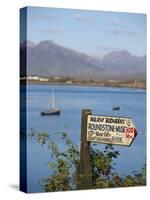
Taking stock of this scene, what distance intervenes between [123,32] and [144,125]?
4.41 ft

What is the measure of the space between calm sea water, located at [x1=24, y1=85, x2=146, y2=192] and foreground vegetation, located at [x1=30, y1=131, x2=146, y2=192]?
0.22 feet

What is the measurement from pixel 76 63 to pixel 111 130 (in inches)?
41.8

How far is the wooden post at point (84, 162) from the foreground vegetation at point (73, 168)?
55 mm

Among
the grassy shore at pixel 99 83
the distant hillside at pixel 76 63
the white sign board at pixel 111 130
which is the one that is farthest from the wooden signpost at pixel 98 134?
the distant hillside at pixel 76 63

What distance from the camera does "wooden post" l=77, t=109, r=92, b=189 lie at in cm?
1063

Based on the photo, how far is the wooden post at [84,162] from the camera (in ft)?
34.9

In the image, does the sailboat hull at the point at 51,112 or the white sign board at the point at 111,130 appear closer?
the sailboat hull at the point at 51,112

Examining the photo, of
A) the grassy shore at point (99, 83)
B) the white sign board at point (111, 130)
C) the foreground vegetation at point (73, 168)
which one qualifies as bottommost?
the foreground vegetation at point (73, 168)

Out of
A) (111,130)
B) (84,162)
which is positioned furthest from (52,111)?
(111,130)

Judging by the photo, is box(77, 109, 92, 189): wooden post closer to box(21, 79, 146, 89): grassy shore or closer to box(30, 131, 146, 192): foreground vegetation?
box(30, 131, 146, 192): foreground vegetation

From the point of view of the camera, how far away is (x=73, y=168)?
34.8 feet

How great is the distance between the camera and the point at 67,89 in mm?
10500

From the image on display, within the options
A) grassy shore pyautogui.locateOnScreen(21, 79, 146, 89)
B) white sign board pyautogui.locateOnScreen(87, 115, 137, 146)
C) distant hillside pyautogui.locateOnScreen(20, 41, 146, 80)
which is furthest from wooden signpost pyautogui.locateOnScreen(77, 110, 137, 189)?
distant hillside pyautogui.locateOnScreen(20, 41, 146, 80)

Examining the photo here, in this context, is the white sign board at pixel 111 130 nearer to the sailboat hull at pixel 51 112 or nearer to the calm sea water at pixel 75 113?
the calm sea water at pixel 75 113
